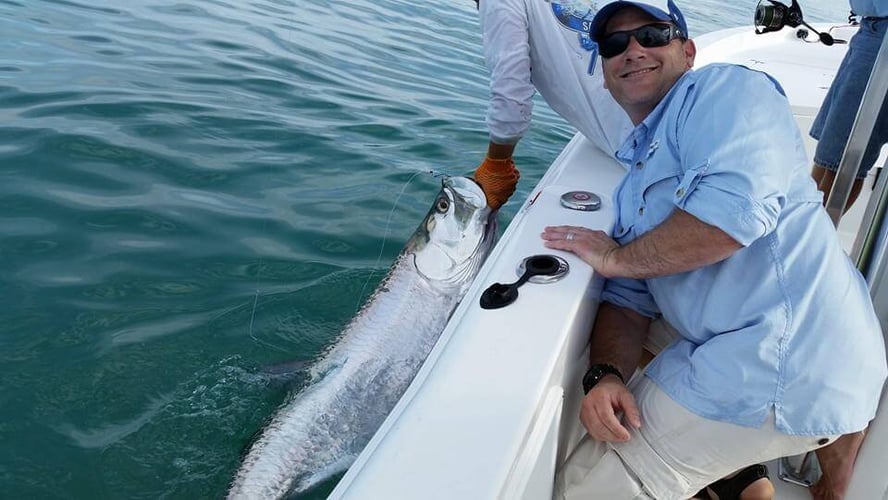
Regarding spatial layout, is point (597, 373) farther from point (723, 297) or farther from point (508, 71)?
point (508, 71)

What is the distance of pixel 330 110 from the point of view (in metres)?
6.60

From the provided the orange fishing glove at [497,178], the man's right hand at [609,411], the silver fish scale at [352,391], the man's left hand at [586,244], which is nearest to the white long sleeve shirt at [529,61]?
the orange fishing glove at [497,178]

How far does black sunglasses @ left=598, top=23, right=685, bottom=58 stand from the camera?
1993mm

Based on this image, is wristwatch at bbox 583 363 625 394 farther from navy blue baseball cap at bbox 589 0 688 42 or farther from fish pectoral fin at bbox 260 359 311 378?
fish pectoral fin at bbox 260 359 311 378

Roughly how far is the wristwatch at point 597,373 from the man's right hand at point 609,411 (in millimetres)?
44

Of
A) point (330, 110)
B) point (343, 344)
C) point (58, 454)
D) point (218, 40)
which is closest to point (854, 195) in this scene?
point (343, 344)

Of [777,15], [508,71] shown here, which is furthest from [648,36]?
[777,15]

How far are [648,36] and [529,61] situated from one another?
1453mm

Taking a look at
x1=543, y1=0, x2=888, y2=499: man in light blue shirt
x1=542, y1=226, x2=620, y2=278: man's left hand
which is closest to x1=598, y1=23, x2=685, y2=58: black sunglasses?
x1=543, y1=0, x2=888, y2=499: man in light blue shirt

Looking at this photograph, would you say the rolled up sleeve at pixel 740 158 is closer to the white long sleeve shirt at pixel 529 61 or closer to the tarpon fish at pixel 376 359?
the tarpon fish at pixel 376 359

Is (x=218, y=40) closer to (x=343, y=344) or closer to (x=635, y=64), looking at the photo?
(x=343, y=344)

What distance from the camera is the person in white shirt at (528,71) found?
3.34 meters

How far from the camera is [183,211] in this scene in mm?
4355

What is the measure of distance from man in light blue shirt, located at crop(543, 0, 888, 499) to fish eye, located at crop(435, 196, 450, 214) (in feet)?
3.75
